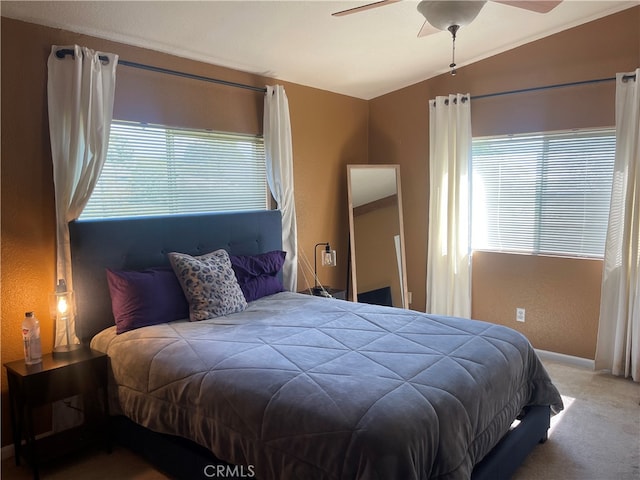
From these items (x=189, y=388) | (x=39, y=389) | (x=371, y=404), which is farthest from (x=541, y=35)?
(x=39, y=389)

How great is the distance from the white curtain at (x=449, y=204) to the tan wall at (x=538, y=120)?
148mm

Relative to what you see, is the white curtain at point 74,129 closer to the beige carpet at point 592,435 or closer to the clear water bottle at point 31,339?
the clear water bottle at point 31,339

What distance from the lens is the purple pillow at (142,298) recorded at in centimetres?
284

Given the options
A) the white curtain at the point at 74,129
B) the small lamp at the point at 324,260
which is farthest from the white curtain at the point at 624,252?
the white curtain at the point at 74,129

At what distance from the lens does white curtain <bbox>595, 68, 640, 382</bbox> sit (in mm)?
3521

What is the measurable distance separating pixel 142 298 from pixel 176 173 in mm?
1089

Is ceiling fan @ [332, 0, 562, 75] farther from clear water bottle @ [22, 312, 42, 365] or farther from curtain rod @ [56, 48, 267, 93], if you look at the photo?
clear water bottle @ [22, 312, 42, 365]

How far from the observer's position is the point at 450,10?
2338 millimetres

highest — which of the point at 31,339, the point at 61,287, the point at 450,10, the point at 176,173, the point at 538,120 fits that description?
the point at 450,10

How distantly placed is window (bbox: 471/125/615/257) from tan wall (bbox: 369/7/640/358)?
4.4 inches

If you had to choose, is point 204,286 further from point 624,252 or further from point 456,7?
point 624,252

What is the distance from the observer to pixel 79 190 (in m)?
2.88

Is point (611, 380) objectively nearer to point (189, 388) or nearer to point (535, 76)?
point (535, 76)

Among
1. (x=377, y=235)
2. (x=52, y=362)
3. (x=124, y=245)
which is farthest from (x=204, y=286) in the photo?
(x=377, y=235)
